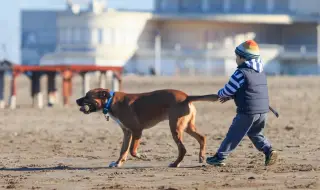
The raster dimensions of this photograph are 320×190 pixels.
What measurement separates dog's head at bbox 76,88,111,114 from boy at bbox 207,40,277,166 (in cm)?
151

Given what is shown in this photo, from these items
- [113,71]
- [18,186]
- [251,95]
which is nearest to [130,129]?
[251,95]

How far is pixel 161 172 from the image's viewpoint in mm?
12875

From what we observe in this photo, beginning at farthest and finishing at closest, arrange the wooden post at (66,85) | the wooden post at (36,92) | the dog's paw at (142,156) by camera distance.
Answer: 1. the wooden post at (66,85)
2. the wooden post at (36,92)
3. the dog's paw at (142,156)

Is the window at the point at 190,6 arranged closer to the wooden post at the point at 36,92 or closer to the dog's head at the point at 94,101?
the wooden post at the point at 36,92

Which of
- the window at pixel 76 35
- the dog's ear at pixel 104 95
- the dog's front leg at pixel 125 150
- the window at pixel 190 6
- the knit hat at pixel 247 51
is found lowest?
the window at pixel 76 35

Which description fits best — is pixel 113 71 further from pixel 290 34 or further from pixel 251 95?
pixel 290 34

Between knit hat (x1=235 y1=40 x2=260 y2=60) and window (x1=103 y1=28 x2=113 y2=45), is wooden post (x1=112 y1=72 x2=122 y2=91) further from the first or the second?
window (x1=103 y1=28 x2=113 y2=45)

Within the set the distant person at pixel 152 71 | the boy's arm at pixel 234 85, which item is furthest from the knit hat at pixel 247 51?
the distant person at pixel 152 71

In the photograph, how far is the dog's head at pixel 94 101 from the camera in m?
13.9

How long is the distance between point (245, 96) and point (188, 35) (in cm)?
7633

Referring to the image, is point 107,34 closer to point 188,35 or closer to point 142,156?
point 188,35

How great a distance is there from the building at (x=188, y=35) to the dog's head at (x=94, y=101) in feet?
220

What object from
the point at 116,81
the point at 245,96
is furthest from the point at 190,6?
the point at 245,96

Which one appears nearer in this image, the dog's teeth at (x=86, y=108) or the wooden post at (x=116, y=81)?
the dog's teeth at (x=86, y=108)
